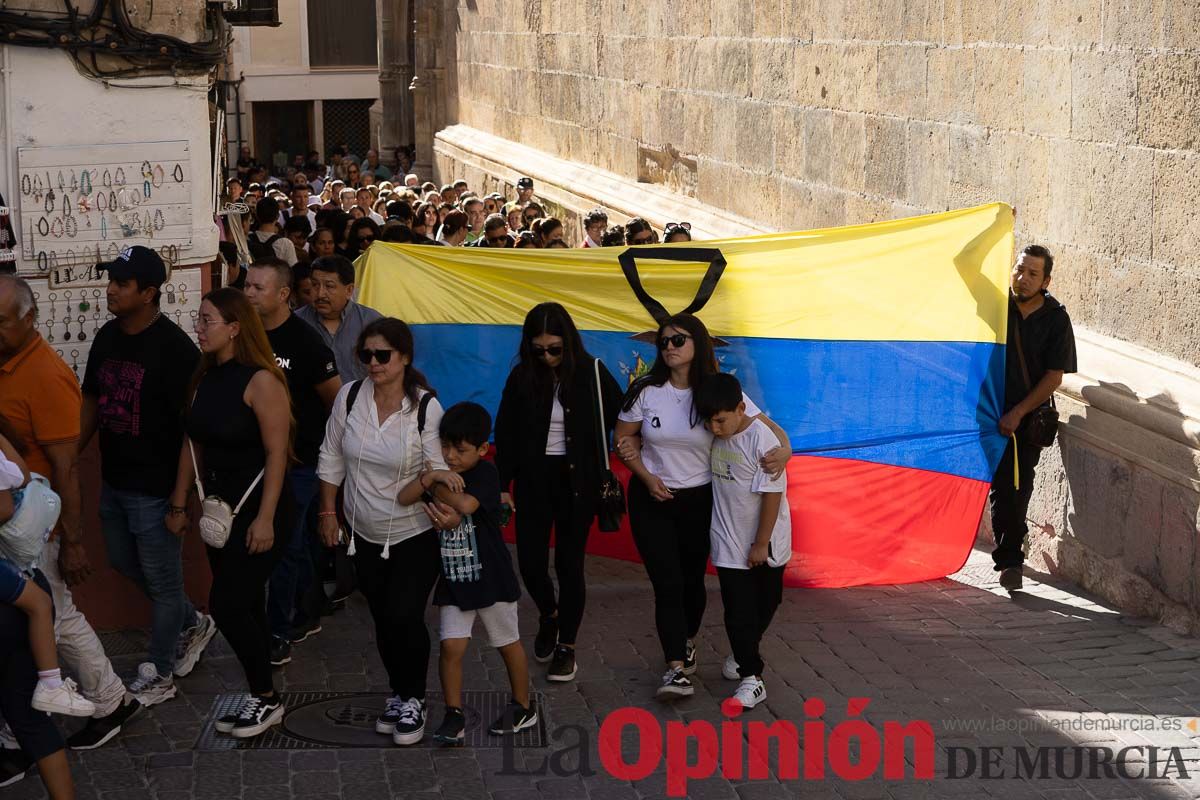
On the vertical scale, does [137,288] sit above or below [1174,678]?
above

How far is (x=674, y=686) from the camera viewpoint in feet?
20.0

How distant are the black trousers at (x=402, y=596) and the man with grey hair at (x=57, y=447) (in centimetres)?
98

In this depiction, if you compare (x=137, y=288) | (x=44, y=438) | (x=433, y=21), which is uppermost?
(x=433, y=21)

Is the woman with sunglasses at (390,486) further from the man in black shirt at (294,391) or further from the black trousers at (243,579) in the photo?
the man in black shirt at (294,391)

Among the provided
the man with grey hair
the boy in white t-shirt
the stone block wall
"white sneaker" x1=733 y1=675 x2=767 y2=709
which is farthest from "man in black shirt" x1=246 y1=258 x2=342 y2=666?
the stone block wall

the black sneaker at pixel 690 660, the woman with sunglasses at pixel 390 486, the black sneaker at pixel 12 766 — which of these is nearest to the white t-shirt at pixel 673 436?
the black sneaker at pixel 690 660

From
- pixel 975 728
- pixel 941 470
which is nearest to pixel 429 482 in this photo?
pixel 975 728

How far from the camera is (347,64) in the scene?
45844 millimetres

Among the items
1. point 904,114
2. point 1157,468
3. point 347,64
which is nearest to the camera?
point 1157,468

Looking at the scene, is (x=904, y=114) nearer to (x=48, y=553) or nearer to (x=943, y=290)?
(x=943, y=290)

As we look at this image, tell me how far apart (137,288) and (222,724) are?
5.42 ft

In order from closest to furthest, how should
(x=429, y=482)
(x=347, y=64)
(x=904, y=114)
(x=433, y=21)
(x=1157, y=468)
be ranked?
(x=429, y=482) → (x=1157, y=468) → (x=904, y=114) → (x=433, y=21) → (x=347, y=64)

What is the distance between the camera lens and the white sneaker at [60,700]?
4879 millimetres

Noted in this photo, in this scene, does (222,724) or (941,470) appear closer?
(222,724)
